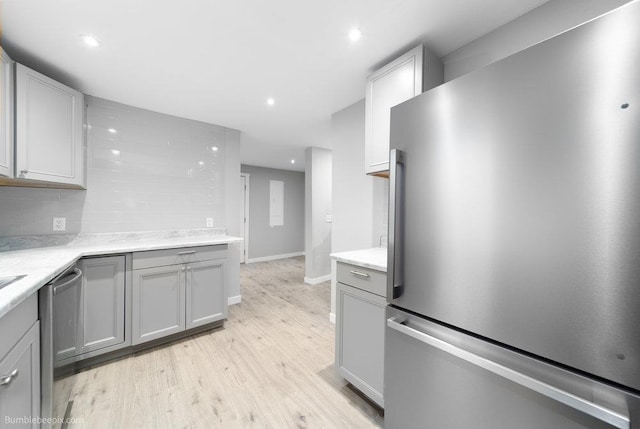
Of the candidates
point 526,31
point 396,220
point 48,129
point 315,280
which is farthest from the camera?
point 315,280

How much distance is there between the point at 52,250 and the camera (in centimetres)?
192

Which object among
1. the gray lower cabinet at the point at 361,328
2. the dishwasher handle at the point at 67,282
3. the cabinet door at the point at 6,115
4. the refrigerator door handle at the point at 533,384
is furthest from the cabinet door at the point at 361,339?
the cabinet door at the point at 6,115

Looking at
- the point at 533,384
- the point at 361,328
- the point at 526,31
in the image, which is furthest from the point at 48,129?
the point at 526,31

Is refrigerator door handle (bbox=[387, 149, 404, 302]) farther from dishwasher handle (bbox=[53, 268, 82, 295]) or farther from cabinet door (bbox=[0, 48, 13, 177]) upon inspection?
cabinet door (bbox=[0, 48, 13, 177])

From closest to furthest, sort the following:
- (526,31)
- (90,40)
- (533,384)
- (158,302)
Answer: (533,384) < (526,31) < (90,40) < (158,302)

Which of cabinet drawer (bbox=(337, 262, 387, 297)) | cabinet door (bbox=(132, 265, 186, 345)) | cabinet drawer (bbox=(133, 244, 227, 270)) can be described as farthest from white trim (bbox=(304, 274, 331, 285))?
cabinet drawer (bbox=(337, 262, 387, 297))

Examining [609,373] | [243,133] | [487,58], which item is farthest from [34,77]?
[609,373]

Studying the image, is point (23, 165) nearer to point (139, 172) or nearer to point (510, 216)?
point (139, 172)

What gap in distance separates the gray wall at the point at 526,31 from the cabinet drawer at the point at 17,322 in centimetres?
259

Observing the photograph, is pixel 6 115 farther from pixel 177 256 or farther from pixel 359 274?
pixel 359 274

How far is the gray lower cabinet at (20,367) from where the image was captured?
2.63 ft

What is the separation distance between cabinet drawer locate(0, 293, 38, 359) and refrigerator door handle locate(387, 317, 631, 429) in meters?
1.51

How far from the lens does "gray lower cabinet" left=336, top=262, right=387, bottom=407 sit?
138 cm

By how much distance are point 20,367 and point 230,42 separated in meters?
1.96
